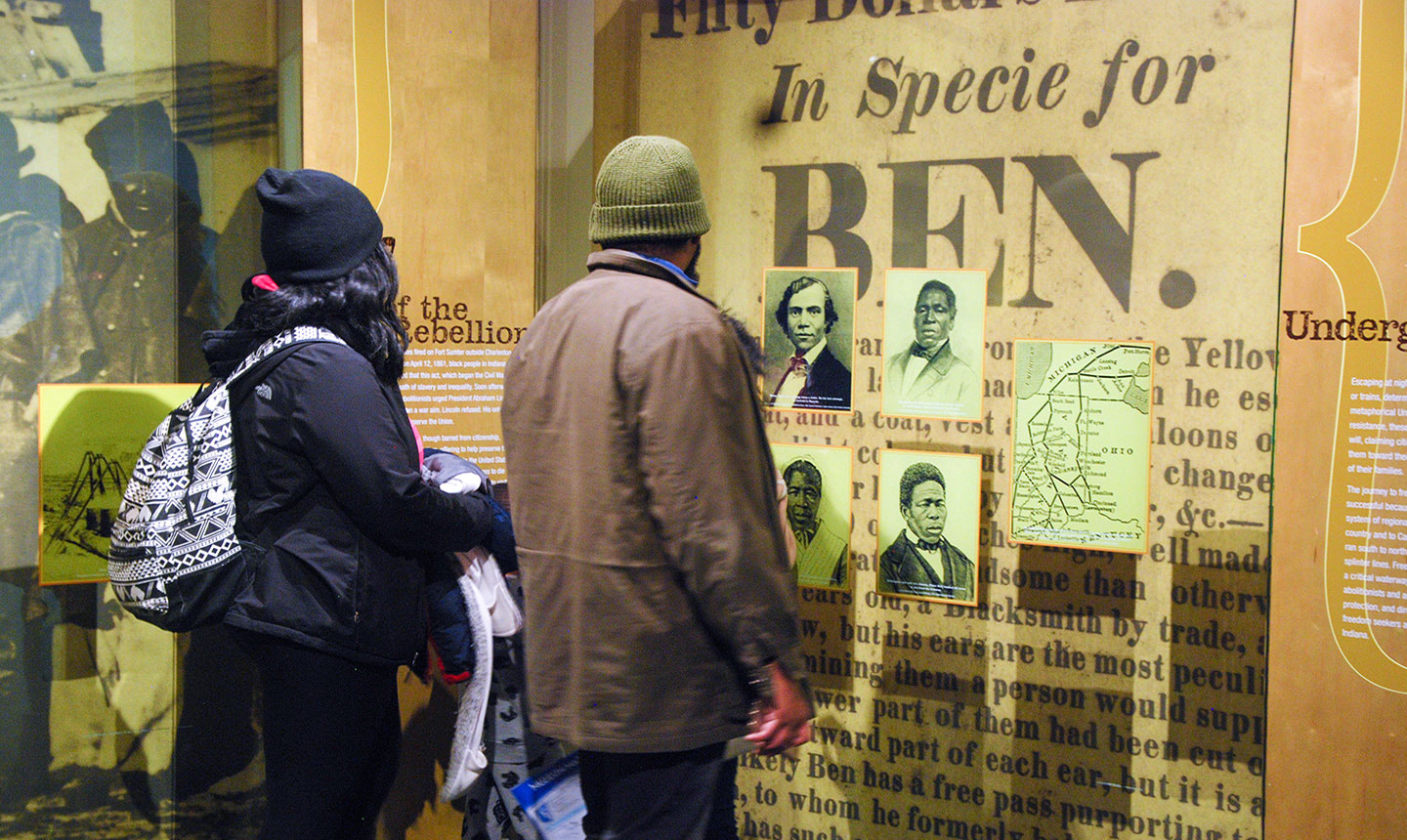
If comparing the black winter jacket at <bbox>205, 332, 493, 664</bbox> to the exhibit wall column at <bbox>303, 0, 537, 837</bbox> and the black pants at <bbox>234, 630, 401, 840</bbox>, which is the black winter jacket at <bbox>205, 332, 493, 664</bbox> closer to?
the black pants at <bbox>234, 630, 401, 840</bbox>

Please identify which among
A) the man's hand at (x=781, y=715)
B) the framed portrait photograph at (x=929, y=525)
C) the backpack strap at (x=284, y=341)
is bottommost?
the man's hand at (x=781, y=715)

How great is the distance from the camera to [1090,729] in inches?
93.9

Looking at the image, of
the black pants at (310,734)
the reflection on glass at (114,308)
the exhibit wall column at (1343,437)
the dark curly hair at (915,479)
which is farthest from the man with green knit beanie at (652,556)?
the reflection on glass at (114,308)

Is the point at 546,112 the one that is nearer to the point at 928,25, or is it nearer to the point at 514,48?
the point at 514,48

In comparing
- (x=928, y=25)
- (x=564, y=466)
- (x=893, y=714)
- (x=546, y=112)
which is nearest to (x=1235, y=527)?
(x=893, y=714)

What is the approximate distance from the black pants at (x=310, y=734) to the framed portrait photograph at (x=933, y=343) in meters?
1.28

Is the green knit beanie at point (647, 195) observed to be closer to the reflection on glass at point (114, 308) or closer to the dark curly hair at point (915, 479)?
the dark curly hair at point (915, 479)

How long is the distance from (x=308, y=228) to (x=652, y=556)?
905mm

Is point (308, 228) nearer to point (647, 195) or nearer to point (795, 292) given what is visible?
point (647, 195)

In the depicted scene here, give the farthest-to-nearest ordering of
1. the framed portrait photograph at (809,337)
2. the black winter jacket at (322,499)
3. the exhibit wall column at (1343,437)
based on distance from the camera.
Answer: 1. the framed portrait photograph at (809,337)
2. the exhibit wall column at (1343,437)
3. the black winter jacket at (322,499)

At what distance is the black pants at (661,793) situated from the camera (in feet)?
5.24

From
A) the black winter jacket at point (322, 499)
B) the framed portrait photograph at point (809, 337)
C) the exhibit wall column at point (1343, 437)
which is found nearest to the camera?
the black winter jacket at point (322, 499)

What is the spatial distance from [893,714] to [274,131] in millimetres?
2061

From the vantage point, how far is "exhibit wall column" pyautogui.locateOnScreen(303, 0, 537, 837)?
2.55m
